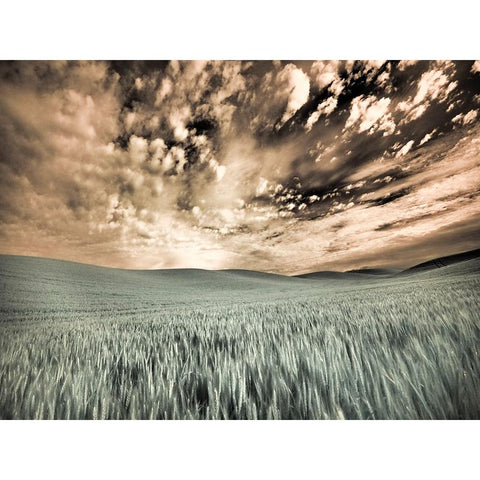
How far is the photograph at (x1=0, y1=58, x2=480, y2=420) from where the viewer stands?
984 millimetres

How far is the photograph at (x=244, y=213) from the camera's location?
984mm

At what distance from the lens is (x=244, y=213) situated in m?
2.96
